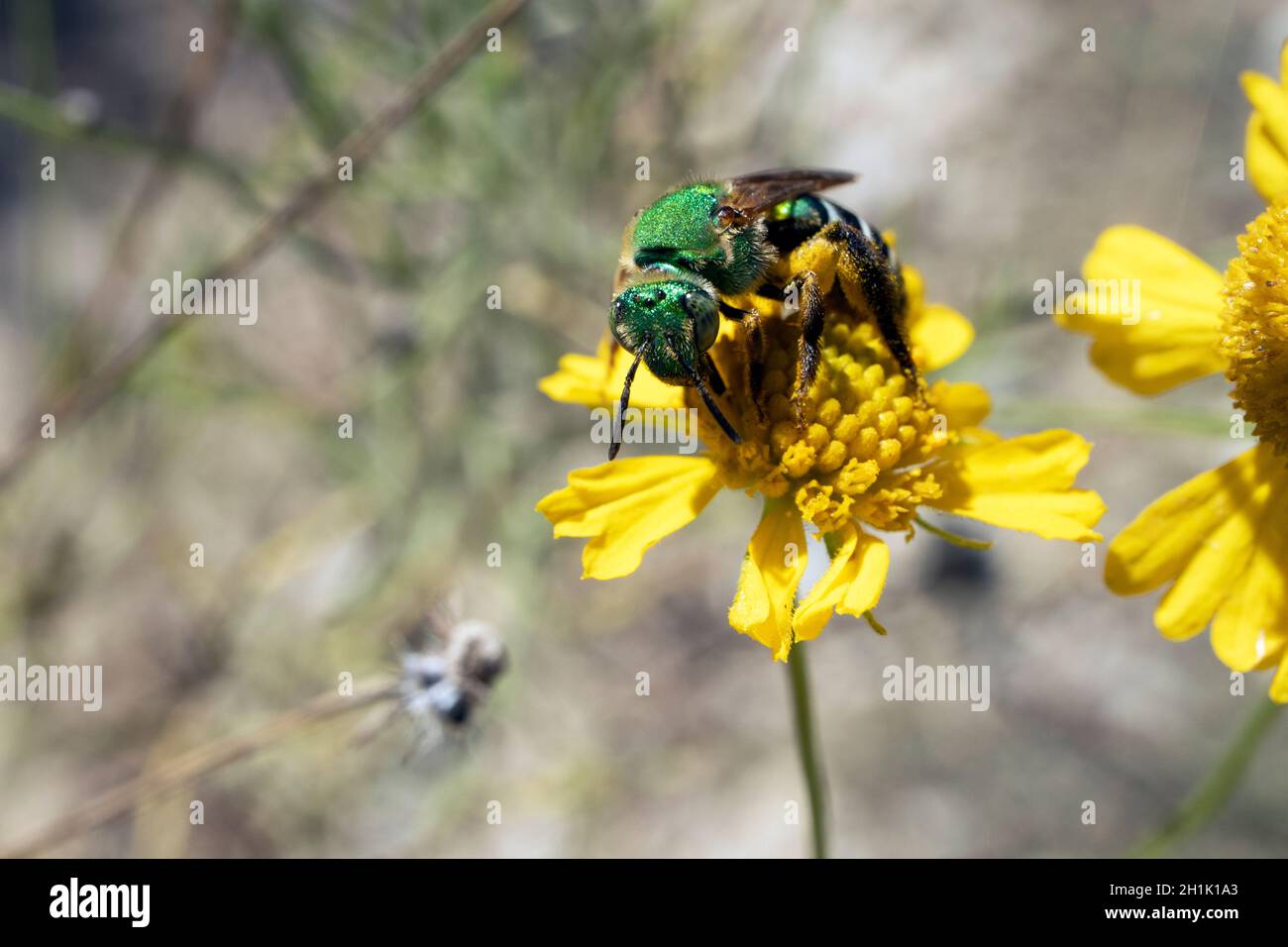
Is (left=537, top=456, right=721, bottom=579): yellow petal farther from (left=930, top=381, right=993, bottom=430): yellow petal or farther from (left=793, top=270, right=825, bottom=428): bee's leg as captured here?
(left=930, top=381, right=993, bottom=430): yellow petal

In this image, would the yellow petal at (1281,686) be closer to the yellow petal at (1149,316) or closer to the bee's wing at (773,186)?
the yellow petal at (1149,316)

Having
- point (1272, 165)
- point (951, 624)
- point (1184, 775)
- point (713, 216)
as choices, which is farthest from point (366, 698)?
point (1184, 775)

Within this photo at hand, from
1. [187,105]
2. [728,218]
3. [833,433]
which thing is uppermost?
[187,105]

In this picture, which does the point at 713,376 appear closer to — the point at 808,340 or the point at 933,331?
the point at 808,340

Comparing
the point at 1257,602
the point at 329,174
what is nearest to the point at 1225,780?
the point at 1257,602

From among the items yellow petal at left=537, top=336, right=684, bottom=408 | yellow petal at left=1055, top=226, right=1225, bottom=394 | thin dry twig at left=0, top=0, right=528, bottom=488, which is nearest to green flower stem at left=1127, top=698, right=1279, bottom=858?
yellow petal at left=1055, top=226, right=1225, bottom=394

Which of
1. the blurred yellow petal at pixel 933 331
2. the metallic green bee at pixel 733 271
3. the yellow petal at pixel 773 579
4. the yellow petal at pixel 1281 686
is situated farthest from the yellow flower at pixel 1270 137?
the yellow petal at pixel 773 579
